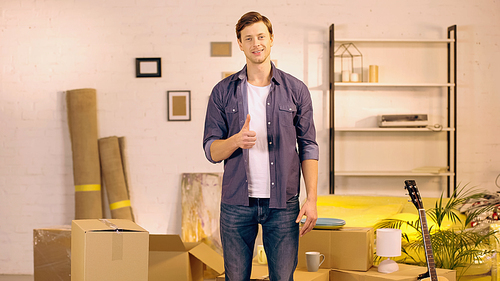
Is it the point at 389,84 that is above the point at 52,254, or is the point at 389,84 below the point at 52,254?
above

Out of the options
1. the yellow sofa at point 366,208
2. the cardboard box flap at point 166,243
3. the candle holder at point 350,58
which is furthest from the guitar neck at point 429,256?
the candle holder at point 350,58

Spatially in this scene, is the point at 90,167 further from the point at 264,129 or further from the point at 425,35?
the point at 425,35

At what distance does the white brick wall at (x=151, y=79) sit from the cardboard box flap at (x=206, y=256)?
1271 mm

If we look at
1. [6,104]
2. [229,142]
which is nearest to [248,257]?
[229,142]

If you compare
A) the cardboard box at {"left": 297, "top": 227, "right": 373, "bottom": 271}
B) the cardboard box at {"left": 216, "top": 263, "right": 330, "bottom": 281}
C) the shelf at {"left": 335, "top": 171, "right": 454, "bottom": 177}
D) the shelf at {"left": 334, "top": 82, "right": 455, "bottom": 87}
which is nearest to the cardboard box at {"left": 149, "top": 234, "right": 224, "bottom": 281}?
the cardboard box at {"left": 216, "top": 263, "right": 330, "bottom": 281}

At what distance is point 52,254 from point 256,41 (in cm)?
254

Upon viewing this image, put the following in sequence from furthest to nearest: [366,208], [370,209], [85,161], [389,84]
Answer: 1. [85,161]
2. [389,84]
3. [366,208]
4. [370,209]

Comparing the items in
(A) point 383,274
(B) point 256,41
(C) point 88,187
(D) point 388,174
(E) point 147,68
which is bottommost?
(A) point 383,274

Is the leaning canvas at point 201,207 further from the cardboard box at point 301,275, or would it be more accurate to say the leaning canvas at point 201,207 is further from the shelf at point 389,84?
the cardboard box at point 301,275

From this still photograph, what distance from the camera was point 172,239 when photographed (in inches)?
108

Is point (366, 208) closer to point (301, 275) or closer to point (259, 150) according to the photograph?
point (301, 275)

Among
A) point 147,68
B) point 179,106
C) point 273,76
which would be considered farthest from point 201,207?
point 273,76

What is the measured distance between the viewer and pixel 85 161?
13.2 ft

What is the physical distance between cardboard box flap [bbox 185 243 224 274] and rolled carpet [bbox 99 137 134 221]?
1.32m
